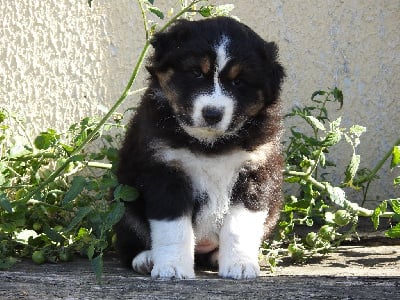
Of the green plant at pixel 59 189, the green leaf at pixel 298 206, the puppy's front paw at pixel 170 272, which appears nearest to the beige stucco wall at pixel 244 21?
the green plant at pixel 59 189

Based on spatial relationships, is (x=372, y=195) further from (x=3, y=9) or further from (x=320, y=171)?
(x=3, y=9)

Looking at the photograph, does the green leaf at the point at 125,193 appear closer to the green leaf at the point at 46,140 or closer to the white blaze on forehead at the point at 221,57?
the white blaze on forehead at the point at 221,57

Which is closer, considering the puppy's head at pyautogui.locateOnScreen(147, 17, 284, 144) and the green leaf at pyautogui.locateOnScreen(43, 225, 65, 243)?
the puppy's head at pyautogui.locateOnScreen(147, 17, 284, 144)

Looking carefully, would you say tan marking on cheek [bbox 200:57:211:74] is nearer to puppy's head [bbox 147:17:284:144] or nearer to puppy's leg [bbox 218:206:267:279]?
puppy's head [bbox 147:17:284:144]

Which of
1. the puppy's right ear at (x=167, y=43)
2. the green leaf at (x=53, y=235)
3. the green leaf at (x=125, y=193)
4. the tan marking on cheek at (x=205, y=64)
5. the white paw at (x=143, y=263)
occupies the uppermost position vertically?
the puppy's right ear at (x=167, y=43)

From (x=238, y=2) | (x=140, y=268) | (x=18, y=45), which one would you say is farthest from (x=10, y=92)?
(x=140, y=268)

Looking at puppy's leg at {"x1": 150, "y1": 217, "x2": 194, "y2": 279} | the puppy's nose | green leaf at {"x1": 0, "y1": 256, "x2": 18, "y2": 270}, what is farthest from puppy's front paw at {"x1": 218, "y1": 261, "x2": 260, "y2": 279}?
green leaf at {"x1": 0, "y1": 256, "x2": 18, "y2": 270}
